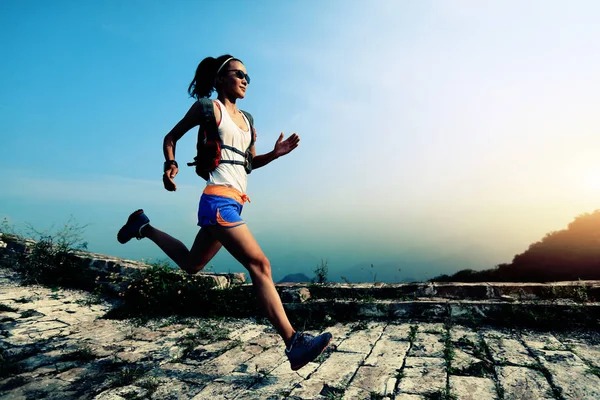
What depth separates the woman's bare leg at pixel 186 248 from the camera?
279 cm

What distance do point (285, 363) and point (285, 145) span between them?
1.91 metres

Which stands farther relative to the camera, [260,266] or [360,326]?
[360,326]

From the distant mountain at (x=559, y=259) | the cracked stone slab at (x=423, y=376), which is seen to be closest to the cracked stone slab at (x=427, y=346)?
the cracked stone slab at (x=423, y=376)

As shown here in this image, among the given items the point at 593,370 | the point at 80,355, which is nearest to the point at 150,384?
the point at 80,355

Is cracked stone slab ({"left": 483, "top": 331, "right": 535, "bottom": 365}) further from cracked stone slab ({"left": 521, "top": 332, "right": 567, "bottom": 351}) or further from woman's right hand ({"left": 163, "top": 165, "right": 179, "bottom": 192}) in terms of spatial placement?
woman's right hand ({"left": 163, "top": 165, "right": 179, "bottom": 192})

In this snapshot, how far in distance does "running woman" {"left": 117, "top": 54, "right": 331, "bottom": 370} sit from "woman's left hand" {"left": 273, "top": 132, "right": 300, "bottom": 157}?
0.03ft

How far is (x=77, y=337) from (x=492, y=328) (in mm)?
4388

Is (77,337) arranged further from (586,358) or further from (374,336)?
(586,358)

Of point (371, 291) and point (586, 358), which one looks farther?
point (371, 291)

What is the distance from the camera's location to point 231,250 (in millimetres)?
2406

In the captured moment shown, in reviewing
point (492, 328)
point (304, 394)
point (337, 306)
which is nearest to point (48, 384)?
point (304, 394)

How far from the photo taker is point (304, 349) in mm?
2240

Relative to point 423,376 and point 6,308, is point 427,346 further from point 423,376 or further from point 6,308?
point 6,308

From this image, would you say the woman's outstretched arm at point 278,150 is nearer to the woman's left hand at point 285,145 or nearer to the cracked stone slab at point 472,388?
the woman's left hand at point 285,145
